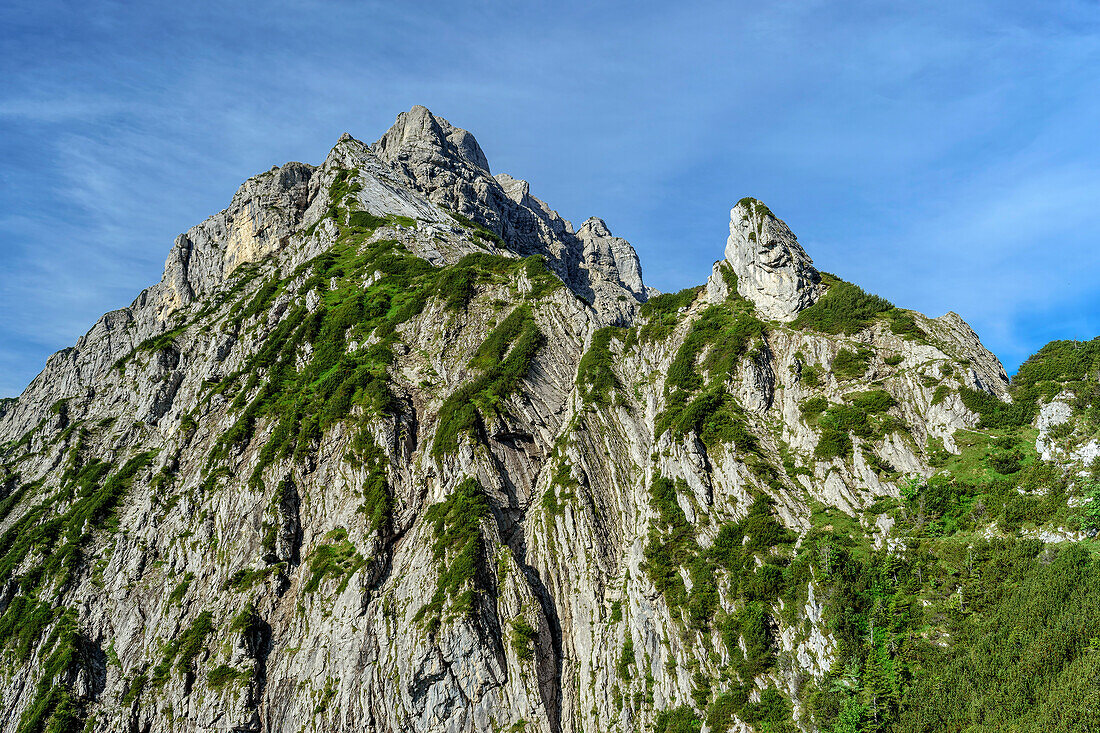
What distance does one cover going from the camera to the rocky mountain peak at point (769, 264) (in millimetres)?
80938

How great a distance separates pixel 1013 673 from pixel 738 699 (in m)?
18.0

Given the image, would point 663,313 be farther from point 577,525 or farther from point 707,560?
point 707,560

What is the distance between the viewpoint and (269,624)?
227 feet

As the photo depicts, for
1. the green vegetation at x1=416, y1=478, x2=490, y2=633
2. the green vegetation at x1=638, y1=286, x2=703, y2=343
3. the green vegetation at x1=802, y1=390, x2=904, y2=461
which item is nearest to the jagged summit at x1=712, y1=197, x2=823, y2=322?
the green vegetation at x1=638, y1=286, x2=703, y2=343

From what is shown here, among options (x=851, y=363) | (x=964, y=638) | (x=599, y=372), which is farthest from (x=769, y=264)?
(x=964, y=638)

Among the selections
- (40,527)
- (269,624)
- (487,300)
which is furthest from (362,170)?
(269,624)

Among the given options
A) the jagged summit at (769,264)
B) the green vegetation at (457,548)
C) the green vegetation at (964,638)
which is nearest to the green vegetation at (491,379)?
the green vegetation at (457,548)

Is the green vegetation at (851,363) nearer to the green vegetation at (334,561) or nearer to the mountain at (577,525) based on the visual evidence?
the mountain at (577,525)

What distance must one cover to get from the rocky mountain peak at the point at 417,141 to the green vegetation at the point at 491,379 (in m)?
95.1

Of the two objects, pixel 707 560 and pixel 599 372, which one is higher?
pixel 599 372

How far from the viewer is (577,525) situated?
2741 inches

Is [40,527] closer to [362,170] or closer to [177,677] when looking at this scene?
[177,677]

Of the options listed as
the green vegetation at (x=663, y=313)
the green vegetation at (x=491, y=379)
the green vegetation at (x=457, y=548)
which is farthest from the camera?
the green vegetation at (x=663, y=313)

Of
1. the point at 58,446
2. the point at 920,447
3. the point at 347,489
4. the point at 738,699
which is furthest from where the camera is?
the point at 58,446
